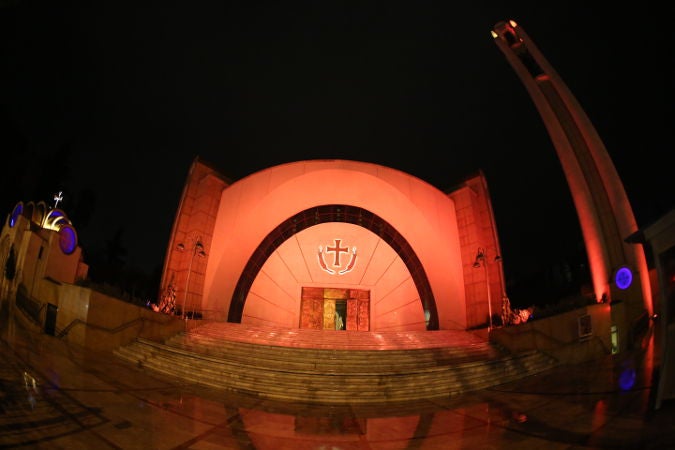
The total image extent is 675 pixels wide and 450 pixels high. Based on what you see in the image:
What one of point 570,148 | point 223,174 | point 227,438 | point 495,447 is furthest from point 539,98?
point 227,438

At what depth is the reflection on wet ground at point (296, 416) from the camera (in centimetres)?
341

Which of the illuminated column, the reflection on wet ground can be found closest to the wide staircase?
the reflection on wet ground

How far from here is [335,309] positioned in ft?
65.1

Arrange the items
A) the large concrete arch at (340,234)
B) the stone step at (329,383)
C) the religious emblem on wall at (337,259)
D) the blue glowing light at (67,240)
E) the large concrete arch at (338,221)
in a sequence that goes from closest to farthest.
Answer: the stone step at (329,383), the blue glowing light at (67,240), the large concrete arch at (340,234), the large concrete arch at (338,221), the religious emblem on wall at (337,259)

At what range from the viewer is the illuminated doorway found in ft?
64.2

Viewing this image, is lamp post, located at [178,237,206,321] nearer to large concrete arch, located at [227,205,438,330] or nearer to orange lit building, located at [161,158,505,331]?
orange lit building, located at [161,158,505,331]

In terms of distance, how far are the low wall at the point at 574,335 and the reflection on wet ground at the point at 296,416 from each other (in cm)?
285

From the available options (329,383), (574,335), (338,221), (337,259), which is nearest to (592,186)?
(574,335)

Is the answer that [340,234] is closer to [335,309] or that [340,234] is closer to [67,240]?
[335,309]

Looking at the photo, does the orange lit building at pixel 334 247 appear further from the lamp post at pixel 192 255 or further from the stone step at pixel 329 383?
the stone step at pixel 329 383

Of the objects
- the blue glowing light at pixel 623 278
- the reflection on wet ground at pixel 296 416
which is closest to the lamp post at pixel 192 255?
the reflection on wet ground at pixel 296 416

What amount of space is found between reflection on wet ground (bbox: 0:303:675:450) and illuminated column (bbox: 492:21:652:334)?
905 centimetres

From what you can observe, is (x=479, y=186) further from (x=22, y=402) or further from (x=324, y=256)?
(x=22, y=402)

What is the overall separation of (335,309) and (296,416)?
48.0 feet
